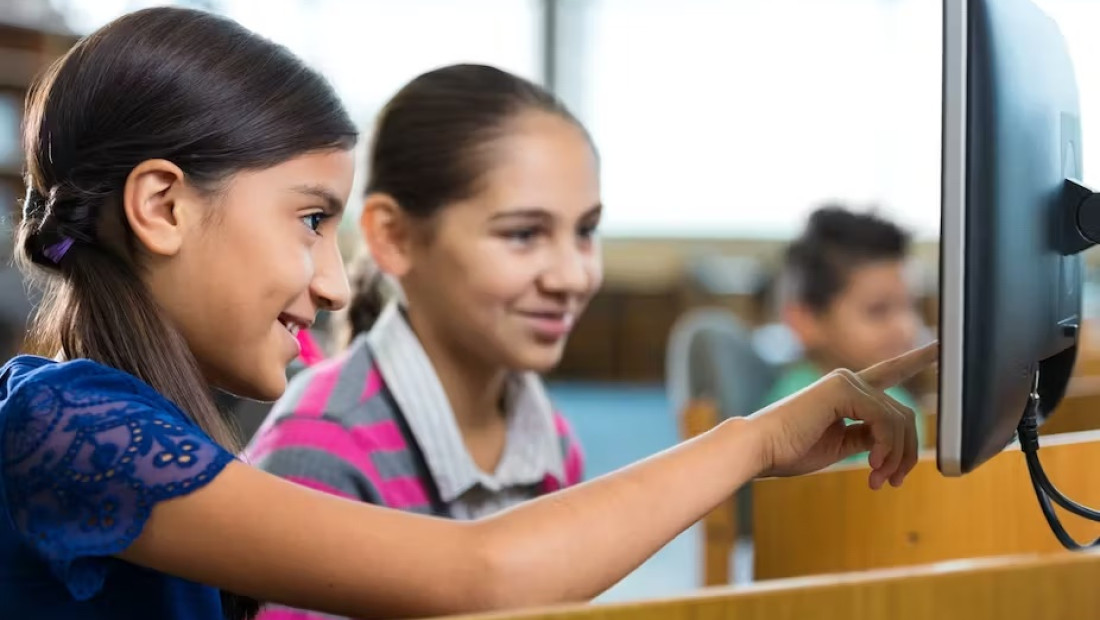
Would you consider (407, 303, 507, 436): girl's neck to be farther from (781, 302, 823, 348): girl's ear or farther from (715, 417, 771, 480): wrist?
(781, 302, 823, 348): girl's ear

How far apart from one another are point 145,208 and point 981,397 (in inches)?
21.1

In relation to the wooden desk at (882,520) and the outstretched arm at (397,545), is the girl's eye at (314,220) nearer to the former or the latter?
the outstretched arm at (397,545)

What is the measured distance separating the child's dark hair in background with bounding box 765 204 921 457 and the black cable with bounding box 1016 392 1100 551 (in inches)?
53.4

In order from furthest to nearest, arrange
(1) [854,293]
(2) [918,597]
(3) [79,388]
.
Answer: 1. (1) [854,293]
2. (3) [79,388]
3. (2) [918,597]

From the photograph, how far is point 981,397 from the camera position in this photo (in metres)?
0.65

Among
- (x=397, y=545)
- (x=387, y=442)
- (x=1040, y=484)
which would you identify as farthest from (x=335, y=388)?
(x=1040, y=484)

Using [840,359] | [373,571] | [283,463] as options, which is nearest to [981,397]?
[373,571]

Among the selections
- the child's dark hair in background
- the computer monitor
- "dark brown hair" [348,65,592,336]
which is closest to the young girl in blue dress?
the computer monitor

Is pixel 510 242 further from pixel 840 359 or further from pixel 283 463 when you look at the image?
pixel 840 359

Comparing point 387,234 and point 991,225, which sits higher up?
point 991,225

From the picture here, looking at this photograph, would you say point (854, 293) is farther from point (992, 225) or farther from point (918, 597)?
point (918, 597)

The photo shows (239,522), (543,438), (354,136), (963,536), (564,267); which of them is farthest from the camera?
(543,438)

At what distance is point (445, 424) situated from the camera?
1.22 m

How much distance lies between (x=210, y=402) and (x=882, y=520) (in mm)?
602
